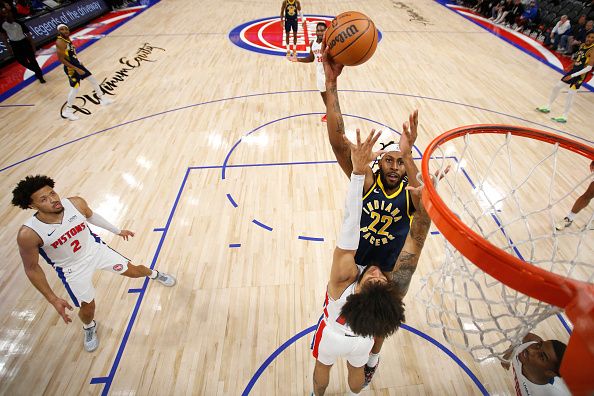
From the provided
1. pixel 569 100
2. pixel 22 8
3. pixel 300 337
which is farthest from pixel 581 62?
pixel 22 8

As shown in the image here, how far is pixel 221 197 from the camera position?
4863 millimetres

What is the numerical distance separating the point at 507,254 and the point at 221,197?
13.3ft

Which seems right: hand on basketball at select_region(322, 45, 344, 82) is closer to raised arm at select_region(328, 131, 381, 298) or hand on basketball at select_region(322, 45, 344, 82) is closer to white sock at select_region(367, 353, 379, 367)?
raised arm at select_region(328, 131, 381, 298)

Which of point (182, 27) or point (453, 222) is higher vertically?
point (453, 222)

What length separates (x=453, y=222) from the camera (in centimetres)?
156

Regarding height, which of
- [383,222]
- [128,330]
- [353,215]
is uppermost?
[353,215]

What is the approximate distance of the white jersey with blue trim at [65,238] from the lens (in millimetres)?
2662

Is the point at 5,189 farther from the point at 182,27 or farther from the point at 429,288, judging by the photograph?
→ the point at 182,27

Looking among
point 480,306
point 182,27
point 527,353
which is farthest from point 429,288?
point 182,27

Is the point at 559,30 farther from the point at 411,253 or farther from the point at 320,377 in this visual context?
the point at 320,377

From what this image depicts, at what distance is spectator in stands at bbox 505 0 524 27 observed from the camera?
40.0 ft

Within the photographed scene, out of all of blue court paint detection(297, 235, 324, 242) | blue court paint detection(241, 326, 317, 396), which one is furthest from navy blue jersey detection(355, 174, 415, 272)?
blue court paint detection(297, 235, 324, 242)

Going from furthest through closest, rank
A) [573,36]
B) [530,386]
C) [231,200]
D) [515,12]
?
1. [515,12]
2. [573,36]
3. [231,200]
4. [530,386]

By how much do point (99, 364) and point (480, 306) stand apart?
152 inches
